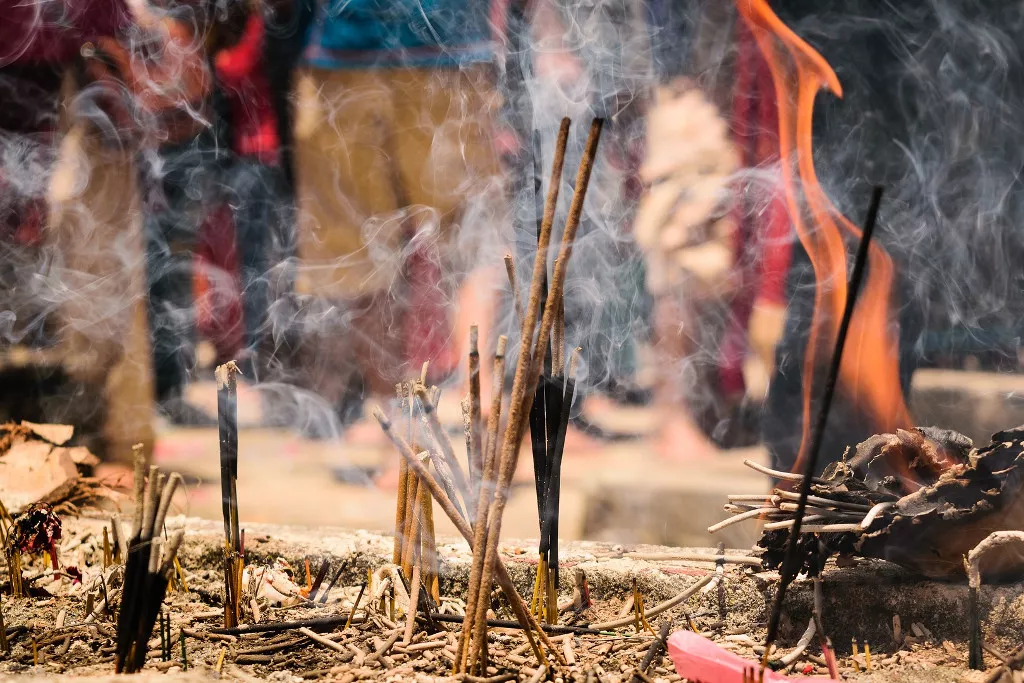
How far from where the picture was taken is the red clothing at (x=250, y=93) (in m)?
5.23

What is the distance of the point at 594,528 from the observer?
4906mm

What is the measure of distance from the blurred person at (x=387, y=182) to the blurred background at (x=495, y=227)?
18 mm

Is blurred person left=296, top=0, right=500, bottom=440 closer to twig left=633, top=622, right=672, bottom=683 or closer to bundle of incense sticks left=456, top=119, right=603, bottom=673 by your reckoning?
bundle of incense sticks left=456, top=119, right=603, bottom=673

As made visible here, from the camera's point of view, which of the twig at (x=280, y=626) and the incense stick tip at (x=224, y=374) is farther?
the incense stick tip at (x=224, y=374)

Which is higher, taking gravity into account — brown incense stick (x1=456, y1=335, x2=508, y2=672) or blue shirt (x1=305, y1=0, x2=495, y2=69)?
blue shirt (x1=305, y1=0, x2=495, y2=69)

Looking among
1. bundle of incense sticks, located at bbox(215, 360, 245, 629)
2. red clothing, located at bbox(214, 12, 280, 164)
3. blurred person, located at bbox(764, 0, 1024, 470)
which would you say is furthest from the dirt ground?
red clothing, located at bbox(214, 12, 280, 164)

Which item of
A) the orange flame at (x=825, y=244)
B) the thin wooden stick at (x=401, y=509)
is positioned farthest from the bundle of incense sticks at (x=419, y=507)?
the orange flame at (x=825, y=244)

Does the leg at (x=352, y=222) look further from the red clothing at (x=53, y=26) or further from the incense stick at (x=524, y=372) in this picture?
the incense stick at (x=524, y=372)

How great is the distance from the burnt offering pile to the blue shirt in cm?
303

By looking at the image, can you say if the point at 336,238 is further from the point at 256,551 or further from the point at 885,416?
the point at 885,416

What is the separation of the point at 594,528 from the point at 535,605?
1541mm

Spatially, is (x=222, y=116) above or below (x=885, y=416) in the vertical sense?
above

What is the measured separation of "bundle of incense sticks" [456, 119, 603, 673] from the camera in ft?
9.31

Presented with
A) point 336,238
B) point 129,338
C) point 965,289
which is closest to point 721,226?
point 965,289
